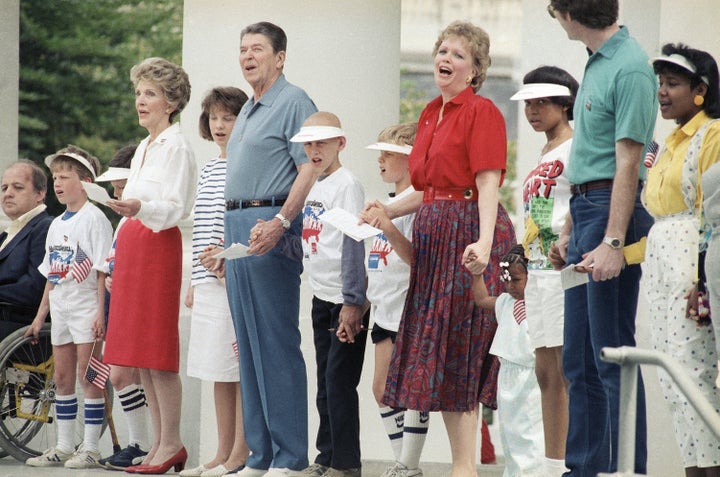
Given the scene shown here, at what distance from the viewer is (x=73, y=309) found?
7828mm

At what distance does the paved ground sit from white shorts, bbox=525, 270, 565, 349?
4.86ft

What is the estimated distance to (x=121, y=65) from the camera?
22516 millimetres

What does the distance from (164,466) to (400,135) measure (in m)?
2.04

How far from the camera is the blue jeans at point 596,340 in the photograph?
4809 millimetres

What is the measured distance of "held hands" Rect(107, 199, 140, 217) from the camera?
21.6 feet

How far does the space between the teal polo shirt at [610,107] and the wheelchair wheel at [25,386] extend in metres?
4.12

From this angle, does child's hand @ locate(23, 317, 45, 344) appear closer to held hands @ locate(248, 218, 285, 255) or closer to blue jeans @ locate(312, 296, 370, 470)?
blue jeans @ locate(312, 296, 370, 470)

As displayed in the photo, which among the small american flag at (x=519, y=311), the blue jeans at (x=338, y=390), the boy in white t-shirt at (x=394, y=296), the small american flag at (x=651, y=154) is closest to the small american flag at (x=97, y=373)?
the blue jeans at (x=338, y=390)

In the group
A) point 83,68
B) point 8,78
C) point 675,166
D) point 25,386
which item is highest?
point 83,68

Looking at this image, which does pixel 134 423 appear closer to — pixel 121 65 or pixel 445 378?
pixel 445 378

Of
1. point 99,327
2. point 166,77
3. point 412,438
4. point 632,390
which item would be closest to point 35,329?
point 99,327

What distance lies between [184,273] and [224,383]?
1.45 meters

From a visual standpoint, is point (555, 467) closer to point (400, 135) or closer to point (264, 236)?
point (264, 236)

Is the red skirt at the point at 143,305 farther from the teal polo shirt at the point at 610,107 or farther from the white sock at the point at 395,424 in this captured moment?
the teal polo shirt at the point at 610,107
